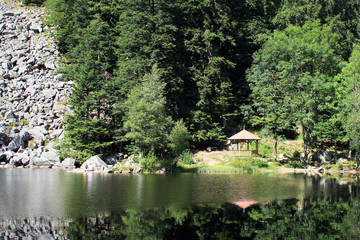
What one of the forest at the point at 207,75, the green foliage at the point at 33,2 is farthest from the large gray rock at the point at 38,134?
the green foliage at the point at 33,2

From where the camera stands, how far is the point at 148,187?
2130 cm

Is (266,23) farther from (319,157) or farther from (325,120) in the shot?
(319,157)

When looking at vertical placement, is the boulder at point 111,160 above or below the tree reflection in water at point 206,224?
above

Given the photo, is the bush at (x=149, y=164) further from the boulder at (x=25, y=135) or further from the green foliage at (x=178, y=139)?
the boulder at (x=25, y=135)

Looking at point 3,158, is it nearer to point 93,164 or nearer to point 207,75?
point 93,164

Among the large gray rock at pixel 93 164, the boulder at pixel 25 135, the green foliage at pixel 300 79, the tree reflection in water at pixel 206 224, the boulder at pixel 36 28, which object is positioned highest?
the boulder at pixel 36 28

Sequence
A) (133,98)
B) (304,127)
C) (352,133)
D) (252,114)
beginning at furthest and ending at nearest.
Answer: (252,114)
(304,127)
(133,98)
(352,133)

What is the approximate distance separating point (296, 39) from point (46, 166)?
108 ft

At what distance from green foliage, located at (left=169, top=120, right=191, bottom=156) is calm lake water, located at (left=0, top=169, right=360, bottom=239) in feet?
45.7

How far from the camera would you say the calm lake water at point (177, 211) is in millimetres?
11477

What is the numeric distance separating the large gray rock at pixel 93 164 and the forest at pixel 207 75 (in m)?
2.14

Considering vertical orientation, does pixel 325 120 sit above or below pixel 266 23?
below

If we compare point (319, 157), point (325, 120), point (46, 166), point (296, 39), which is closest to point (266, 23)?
point (296, 39)

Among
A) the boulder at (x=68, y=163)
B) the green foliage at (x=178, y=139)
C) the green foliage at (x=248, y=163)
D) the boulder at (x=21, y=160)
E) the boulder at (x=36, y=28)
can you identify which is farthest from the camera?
the boulder at (x=36, y=28)
